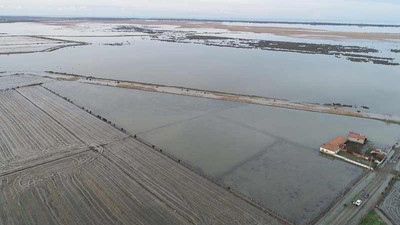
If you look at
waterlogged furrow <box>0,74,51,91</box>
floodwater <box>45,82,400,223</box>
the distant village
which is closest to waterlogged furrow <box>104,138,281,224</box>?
floodwater <box>45,82,400,223</box>

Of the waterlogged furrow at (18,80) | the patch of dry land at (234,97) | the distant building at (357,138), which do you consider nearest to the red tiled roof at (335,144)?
the distant building at (357,138)

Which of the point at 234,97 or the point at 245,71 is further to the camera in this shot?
the point at 245,71

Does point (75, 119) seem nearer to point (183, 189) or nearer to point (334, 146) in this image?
point (183, 189)

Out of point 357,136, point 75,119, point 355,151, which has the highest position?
point 357,136

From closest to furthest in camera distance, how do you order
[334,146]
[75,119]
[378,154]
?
[378,154] < [334,146] < [75,119]

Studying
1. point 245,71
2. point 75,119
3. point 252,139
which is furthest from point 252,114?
point 245,71

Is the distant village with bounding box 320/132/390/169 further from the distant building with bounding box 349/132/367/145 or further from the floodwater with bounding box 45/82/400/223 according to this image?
the floodwater with bounding box 45/82/400/223

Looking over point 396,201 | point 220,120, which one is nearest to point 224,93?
point 220,120

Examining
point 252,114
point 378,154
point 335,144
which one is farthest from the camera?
point 252,114
